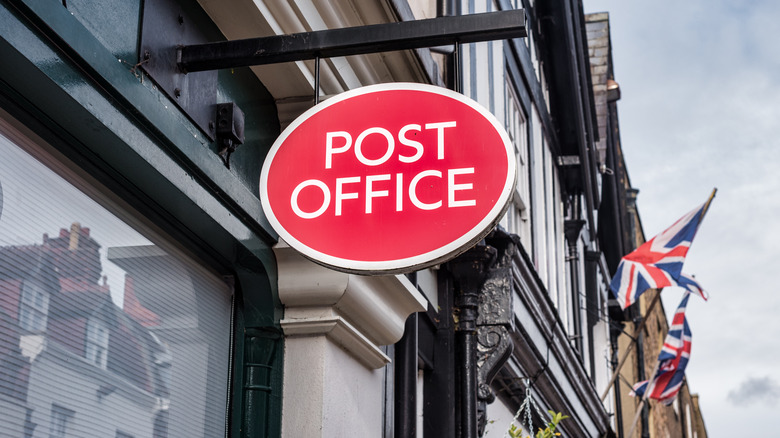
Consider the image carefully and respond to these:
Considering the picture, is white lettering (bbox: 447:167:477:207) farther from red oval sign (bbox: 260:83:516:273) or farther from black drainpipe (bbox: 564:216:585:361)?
black drainpipe (bbox: 564:216:585:361)

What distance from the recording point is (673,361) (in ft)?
46.0

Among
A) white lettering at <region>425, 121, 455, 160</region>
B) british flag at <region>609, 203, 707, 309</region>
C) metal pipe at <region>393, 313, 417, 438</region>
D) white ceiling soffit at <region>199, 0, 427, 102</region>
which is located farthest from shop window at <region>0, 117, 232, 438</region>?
british flag at <region>609, 203, 707, 309</region>

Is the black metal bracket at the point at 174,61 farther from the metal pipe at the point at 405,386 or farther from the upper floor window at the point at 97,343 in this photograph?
the metal pipe at the point at 405,386

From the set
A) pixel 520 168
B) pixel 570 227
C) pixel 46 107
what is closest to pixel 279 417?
pixel 46 107

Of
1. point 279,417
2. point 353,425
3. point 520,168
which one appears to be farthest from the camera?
point 520,168

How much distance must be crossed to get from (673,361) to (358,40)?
1147cm

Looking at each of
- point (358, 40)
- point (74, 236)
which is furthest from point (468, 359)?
point (74, 236)

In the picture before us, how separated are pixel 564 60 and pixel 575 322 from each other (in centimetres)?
328

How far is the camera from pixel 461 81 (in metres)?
7.27

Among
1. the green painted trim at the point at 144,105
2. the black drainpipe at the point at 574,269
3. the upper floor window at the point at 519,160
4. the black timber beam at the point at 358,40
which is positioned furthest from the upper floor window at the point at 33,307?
the black drainpipe at the point at 574,269

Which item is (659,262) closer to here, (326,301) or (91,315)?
(326,301)

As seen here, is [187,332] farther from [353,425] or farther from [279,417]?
[353,425]

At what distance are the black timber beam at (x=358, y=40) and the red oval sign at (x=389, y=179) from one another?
0.86ft

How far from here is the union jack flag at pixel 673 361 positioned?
45.8ft
